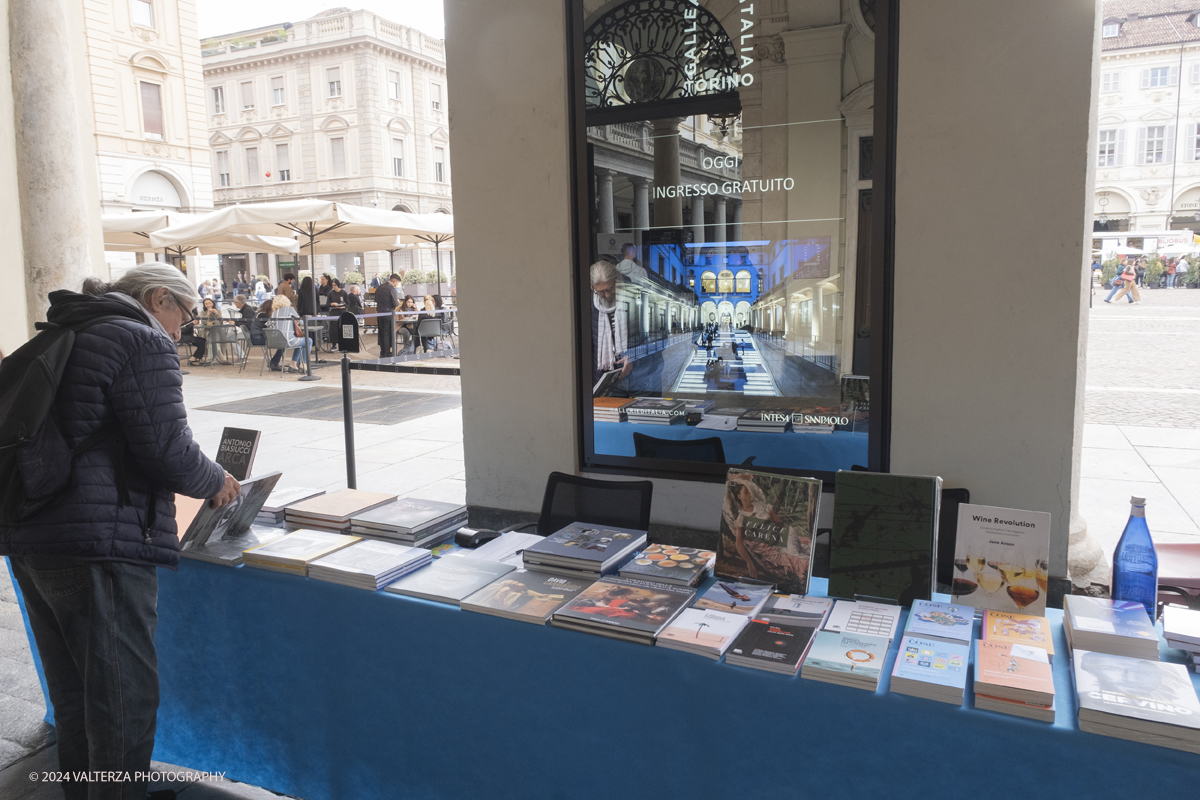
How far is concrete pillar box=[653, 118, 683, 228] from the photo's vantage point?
3869 millimetres

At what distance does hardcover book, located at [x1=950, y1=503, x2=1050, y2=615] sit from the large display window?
5.30ft

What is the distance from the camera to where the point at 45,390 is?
74.6 inches

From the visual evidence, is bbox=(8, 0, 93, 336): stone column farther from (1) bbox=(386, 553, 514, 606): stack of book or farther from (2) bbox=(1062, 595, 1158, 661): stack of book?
(2) bbox=(1062, 595, 1158, 661): stack of book

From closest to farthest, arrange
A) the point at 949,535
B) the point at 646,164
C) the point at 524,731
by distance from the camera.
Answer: the point at 524,731
the point at 949,535
the point at 646,164

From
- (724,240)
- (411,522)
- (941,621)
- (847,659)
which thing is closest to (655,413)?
(724,240)

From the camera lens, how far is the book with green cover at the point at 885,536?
6.44 feet

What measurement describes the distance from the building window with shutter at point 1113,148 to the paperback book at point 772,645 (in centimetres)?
4658

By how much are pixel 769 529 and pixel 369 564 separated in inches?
45.4

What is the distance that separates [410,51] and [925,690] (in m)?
51.2

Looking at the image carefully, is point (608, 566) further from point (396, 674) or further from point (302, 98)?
point (302, 98)

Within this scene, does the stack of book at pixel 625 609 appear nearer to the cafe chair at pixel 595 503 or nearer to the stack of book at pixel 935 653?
the stack of book at pixel 935 653

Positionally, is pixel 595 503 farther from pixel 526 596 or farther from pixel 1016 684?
pixel 1016 684

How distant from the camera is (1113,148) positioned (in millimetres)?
39344

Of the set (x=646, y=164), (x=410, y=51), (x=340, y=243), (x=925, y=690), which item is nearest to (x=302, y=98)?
(x=410, y=51)
